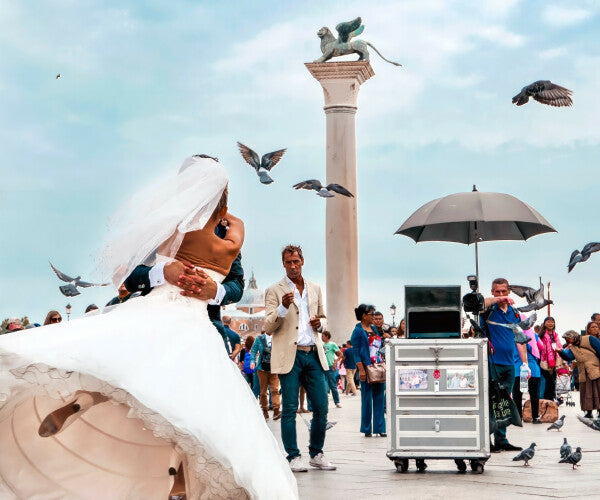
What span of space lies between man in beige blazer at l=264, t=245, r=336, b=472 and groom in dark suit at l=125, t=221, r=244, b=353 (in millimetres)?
2722

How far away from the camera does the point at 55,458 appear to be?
5.57 metres

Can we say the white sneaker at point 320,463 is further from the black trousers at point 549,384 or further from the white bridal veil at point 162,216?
the black trousers at point 549,384

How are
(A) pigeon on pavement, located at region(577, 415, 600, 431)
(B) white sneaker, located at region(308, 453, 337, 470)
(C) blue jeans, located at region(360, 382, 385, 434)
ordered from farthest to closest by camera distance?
(C) blue jeans, located at region(360, 382, 385, 434), (A) pigeon on pavement, located at region(577, 415, 600, 431), (B) white sneaker, located at region(308, 453, 337, 470)

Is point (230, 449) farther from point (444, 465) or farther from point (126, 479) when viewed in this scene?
point (444, 465)

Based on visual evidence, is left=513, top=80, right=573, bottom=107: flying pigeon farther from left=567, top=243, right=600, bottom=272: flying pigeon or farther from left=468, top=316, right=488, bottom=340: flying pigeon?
left=468, top=316, right=488, bottom=340: flying pigeon

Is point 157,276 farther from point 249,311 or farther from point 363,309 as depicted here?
point 249,311

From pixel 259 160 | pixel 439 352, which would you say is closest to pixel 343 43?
pixel 259 160

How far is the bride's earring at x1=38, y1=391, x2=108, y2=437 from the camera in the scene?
5137 mm

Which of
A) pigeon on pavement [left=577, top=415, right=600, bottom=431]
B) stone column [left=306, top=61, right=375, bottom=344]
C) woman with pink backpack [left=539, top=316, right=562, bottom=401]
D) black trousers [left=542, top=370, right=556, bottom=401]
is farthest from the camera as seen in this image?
stone column [left=306, top=61, right=375, bottom=344]

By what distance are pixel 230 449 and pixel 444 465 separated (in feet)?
16.9

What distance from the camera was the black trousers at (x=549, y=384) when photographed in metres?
17.6

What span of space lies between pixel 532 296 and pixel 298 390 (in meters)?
8.66

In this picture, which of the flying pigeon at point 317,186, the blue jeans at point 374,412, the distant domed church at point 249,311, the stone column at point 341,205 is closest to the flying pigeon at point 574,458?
the blue jeans at point 374,412

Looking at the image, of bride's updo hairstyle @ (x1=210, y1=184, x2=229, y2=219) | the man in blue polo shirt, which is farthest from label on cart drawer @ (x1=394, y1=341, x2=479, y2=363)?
bride's updo hairstyle @ (x1=210, y1=184, x2=229, y2=219)
